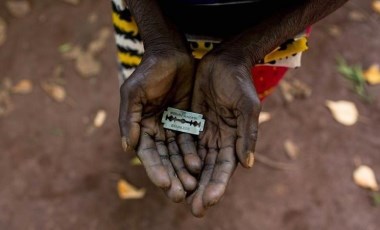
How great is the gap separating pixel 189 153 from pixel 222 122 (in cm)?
13

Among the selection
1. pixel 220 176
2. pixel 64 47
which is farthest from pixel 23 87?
pixel 220 176

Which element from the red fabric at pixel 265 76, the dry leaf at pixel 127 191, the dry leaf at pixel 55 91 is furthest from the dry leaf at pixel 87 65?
the red fabric at pixel 265 76

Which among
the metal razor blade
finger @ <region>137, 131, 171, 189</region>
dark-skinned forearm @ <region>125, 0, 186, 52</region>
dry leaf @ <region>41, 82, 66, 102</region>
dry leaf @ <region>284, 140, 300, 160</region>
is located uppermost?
dark-skinned forearm @ <region>125, 0, 186, 52</region>

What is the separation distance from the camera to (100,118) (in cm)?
236

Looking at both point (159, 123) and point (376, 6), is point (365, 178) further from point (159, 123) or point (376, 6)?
point (159, 123)

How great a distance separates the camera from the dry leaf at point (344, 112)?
7.70 ft

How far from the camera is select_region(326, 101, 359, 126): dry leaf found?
7.70 ft

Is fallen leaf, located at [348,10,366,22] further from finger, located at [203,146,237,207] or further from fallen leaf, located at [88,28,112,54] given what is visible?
finger, located at [203,146,237,207]

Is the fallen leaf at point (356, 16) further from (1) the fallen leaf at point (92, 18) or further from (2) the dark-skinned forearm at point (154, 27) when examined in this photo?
(2) the dark-skinned forearm at point (154, 27)

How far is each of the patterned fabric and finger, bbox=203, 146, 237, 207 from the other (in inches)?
11.9

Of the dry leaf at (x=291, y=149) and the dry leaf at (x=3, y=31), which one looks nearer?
the dry leaf at (x=291, y=149)

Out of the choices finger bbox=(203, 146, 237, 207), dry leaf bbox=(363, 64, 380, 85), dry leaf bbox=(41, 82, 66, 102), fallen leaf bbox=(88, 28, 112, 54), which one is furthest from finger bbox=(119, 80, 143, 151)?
dry leaf bbox=(363, 64, 380, 85)

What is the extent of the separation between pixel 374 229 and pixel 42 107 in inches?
61.4

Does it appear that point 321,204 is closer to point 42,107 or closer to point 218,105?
point 218,105
